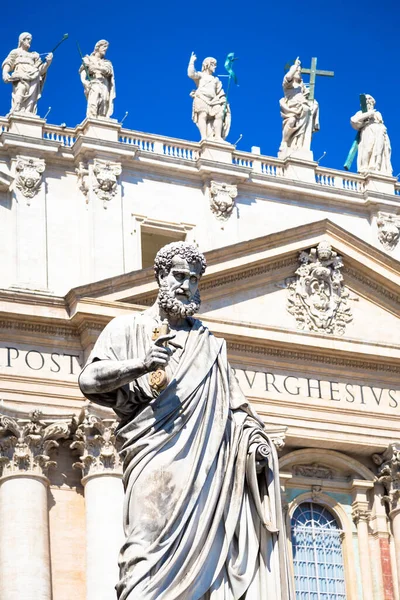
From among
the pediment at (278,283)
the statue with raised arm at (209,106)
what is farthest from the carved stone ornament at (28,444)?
the statue with raised arm at (209,106)

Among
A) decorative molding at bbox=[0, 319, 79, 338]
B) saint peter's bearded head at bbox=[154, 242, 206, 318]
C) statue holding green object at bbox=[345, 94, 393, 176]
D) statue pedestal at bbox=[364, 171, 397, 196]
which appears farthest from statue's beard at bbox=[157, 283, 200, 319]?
statue holding green object at bbox=[345, 94, 393, 176]

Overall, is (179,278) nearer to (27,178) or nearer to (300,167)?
(27,178)

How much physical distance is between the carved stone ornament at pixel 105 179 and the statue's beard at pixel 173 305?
21843 mm

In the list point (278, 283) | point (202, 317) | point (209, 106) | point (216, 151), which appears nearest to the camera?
point (202, 317)

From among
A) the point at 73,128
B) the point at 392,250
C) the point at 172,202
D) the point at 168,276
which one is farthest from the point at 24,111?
the point at 168,276

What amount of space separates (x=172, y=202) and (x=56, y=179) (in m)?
2.36

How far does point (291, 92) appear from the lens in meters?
33.3

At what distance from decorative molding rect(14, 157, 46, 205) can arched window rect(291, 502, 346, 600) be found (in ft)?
24.8

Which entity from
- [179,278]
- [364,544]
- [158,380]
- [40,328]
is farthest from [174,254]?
[364,544]

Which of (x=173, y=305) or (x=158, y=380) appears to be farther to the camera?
(x=173, y=305)

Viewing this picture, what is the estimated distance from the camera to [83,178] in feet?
99.4

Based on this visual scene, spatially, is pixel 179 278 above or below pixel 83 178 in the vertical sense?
below

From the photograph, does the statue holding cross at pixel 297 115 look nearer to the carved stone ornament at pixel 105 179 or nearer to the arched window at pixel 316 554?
the carved stone ornament at pixel 105 179

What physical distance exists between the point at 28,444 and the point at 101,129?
20.7ft
